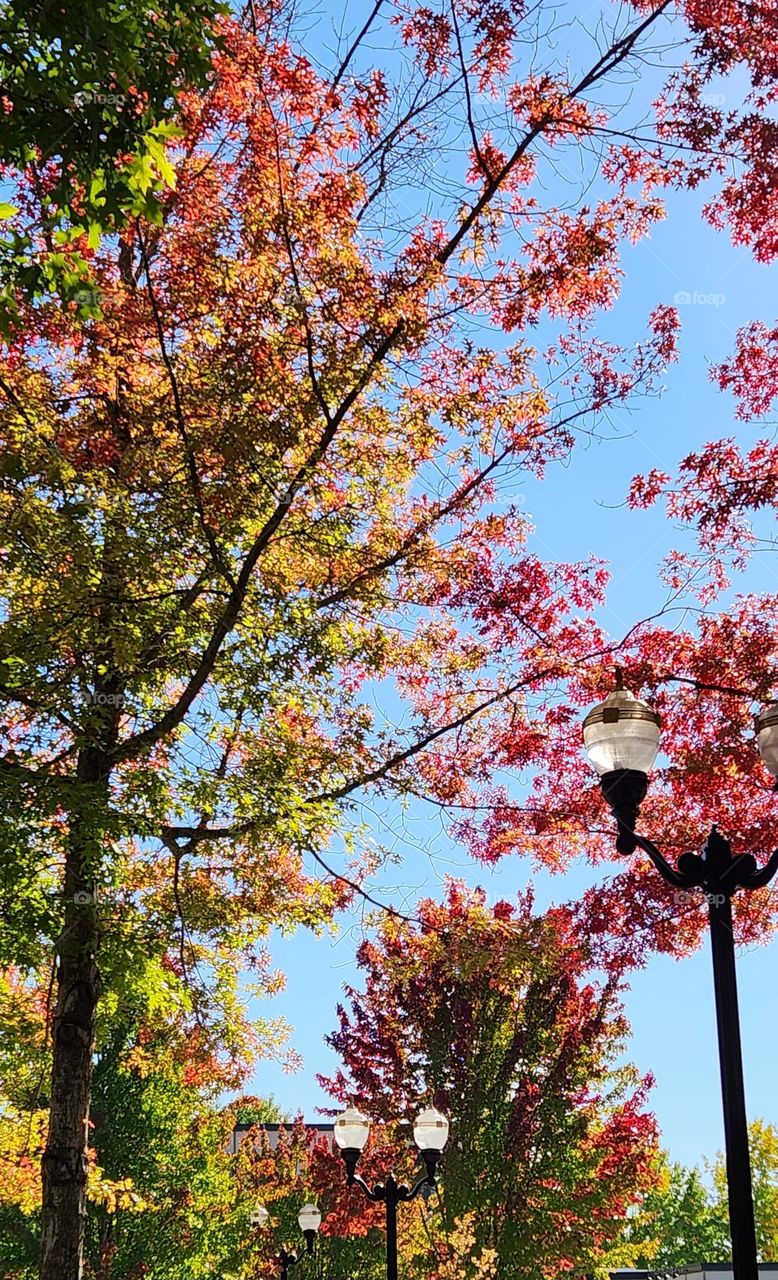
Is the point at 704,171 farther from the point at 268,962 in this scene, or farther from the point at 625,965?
the point at 268,962

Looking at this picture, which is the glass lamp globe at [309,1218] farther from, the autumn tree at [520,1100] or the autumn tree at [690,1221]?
the autumn tree at [690,1221]

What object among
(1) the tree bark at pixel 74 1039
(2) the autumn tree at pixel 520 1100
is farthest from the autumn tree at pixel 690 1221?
(1) the tree bark at pixel 74 1039

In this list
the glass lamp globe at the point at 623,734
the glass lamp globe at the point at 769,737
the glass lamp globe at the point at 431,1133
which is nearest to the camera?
the glass lamp globe at the point at 769,737

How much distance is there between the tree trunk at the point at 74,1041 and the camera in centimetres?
765

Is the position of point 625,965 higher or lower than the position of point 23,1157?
higher

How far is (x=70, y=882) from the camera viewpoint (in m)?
8.22

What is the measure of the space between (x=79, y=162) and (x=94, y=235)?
1.40 feet

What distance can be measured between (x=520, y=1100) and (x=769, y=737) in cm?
1543

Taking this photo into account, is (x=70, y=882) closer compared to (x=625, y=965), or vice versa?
(x=70, y=882)

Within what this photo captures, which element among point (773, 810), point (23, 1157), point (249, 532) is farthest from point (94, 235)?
point (23, 1157)

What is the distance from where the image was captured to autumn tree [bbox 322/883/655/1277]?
1841cm
